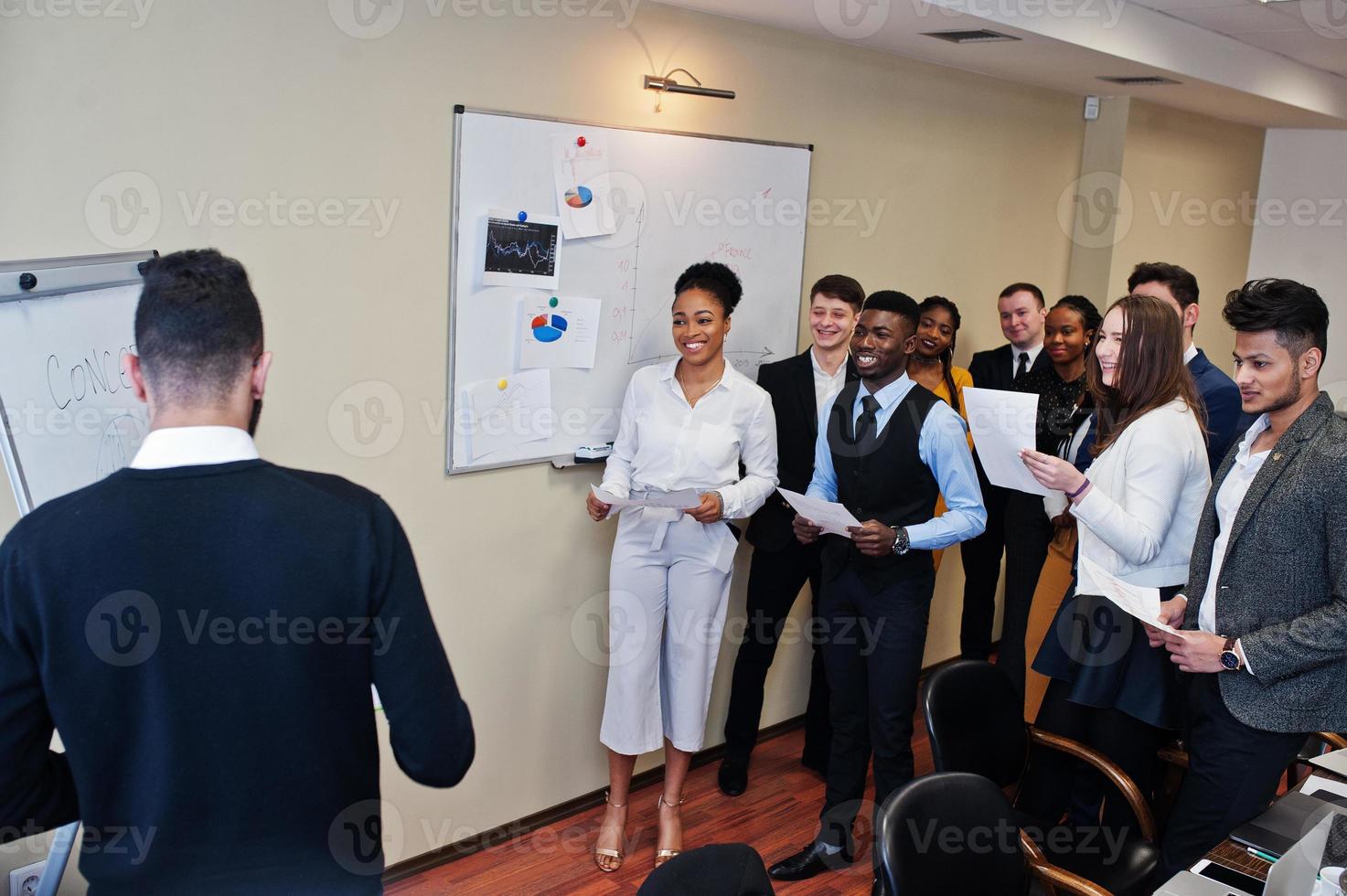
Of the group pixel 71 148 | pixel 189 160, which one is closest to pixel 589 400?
pixel 189 160

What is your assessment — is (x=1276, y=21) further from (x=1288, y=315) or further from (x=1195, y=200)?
(x=1288, y=315)

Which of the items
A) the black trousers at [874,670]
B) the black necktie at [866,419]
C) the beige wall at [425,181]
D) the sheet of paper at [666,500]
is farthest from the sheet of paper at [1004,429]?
the beige wall at [425,181]

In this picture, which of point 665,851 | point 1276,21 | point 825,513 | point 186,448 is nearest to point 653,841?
point 665,851

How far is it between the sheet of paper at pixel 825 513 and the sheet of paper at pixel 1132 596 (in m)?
0.70

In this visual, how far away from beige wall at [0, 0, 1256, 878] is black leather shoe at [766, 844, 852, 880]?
29.9 inches

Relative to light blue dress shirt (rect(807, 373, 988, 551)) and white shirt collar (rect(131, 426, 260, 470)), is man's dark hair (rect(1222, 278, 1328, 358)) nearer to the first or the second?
light blue dress shirt (rect(807, 373, 988, 551))

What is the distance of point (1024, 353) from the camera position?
4504 millimetres

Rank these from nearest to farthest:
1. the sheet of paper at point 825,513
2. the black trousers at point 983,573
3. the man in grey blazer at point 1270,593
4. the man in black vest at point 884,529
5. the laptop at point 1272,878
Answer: the laptop at point 1272,878, the man in grey blazer at point 1270,593, the sheet of paper at point 825,513, the man in black vest at point 884,529, the black trousers at point 983,573

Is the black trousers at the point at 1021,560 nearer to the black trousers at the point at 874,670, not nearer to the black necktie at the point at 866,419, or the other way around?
the black trousers at the point at 874,670

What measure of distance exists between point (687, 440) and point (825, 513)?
1.75 feet

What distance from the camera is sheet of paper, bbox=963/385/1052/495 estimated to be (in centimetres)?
286

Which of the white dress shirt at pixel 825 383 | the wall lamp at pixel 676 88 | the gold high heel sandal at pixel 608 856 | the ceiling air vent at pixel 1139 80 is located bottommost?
the gold high heel sandal at pixel 608 856

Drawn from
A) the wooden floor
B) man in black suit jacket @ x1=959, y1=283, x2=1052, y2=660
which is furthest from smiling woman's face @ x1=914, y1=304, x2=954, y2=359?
the wooden floor

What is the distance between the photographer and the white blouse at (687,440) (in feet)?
11.0
